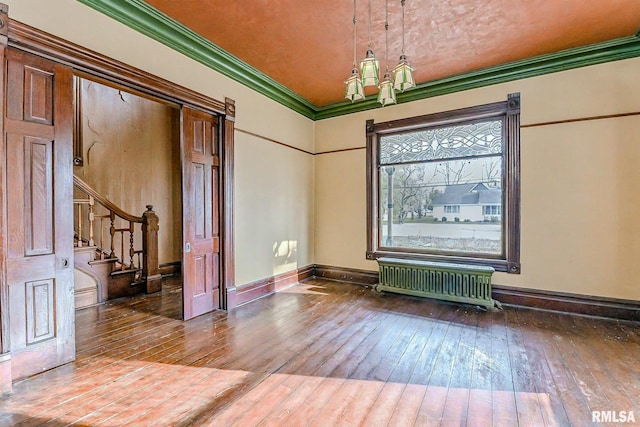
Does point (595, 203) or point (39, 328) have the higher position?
point (595, 203)

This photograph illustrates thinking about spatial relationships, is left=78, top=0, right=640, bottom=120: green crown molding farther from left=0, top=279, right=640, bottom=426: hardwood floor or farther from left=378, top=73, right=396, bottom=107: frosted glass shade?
left=0, top=279, right=640, bottom=426: hardwood floor

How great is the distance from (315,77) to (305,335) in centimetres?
363

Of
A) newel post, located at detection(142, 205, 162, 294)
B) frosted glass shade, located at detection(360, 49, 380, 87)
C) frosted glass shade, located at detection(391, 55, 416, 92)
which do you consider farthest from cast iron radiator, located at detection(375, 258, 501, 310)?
newel post, located at detection(142, 205, 162, 294)

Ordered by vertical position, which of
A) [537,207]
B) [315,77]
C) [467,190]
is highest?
[315,77]

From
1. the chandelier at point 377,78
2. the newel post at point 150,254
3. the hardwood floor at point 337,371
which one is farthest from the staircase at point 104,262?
the chandelier at point 377,78

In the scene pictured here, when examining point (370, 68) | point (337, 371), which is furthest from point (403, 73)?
point (337, 371)

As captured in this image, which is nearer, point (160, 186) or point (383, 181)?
point (383, 181)

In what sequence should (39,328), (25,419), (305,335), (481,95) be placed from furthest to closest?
(481,95) < (305,335) < (39,328) < (25,419)

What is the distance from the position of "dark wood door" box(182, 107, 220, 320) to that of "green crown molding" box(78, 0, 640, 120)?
0.73 metres

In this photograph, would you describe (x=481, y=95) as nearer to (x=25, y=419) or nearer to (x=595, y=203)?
(x=595, y=203)

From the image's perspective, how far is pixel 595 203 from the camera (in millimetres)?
3633

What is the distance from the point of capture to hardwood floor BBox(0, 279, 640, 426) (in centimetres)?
191

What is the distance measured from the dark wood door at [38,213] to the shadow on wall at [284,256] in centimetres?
273

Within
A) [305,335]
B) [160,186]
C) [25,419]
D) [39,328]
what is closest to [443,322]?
[305,335]
